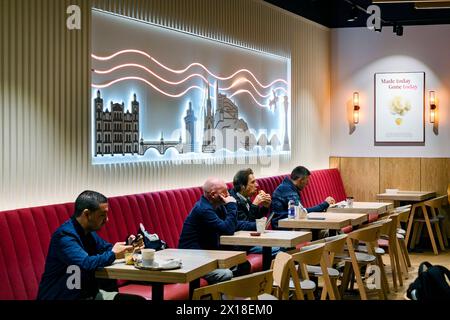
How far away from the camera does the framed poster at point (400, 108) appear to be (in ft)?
41.0

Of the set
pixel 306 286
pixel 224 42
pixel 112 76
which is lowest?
pixel 306 286

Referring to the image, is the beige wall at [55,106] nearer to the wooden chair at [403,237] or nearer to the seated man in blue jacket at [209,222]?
the seated man in blue jacket at [209,222]

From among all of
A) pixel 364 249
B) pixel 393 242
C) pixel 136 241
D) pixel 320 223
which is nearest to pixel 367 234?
pixel 320 223

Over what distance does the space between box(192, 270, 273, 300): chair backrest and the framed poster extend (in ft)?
27.0

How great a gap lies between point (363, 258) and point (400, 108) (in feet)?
17.3

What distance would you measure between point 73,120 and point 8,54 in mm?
975

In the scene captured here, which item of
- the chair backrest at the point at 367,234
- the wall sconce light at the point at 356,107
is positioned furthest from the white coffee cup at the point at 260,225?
the wall sconce light at the point at 356,107

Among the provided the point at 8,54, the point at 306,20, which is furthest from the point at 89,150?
the point at 306,20

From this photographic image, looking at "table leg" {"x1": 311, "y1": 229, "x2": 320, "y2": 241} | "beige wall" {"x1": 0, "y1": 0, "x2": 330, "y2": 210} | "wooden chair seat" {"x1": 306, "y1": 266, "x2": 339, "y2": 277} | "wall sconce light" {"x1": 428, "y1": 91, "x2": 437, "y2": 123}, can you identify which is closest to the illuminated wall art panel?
"beige wall" {"x1": 0, "y1": 0, "x2": 330, "y2": 210}

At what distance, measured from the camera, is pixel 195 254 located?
5887 mm

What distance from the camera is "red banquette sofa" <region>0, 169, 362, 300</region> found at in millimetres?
5570

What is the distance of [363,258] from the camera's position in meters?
7.84
